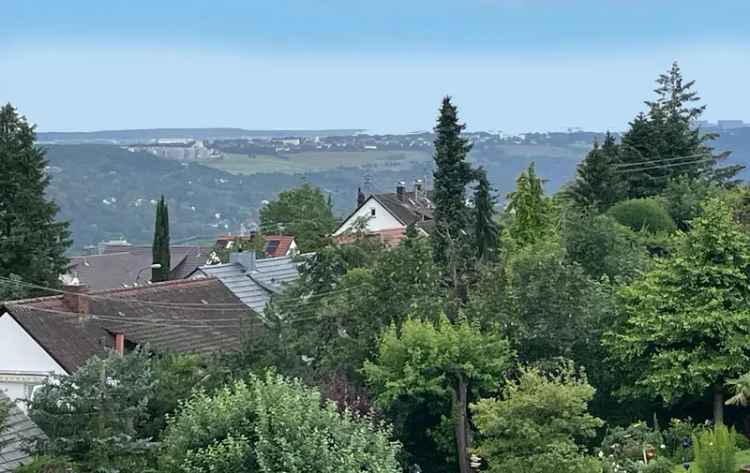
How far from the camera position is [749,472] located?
24.5 metres

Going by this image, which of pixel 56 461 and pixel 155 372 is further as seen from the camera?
pixel 155 372

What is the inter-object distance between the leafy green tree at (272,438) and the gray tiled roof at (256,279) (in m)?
21.1

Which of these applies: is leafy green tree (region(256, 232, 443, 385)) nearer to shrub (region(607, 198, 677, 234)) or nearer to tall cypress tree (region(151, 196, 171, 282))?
shrub (region(607, 198, 677, 234))

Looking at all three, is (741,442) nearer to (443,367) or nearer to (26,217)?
(443,367)

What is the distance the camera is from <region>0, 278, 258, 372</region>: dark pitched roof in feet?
106

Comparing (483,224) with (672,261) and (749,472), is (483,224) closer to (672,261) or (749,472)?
(672,261)

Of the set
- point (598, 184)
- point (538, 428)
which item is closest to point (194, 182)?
point (598, 184)

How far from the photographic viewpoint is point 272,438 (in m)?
18.8

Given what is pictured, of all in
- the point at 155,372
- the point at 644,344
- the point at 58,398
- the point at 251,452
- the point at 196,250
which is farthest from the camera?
the point at 196,250

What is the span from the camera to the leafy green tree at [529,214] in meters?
40.7

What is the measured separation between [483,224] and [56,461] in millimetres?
22345

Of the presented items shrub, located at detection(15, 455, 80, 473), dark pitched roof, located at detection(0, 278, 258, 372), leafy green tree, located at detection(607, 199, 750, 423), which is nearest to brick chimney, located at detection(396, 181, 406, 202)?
dark pitched roof, located at detection(0, 278, 258, 372)

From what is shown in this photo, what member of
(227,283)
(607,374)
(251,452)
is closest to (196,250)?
(227,283)

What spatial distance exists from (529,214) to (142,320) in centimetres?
1378
